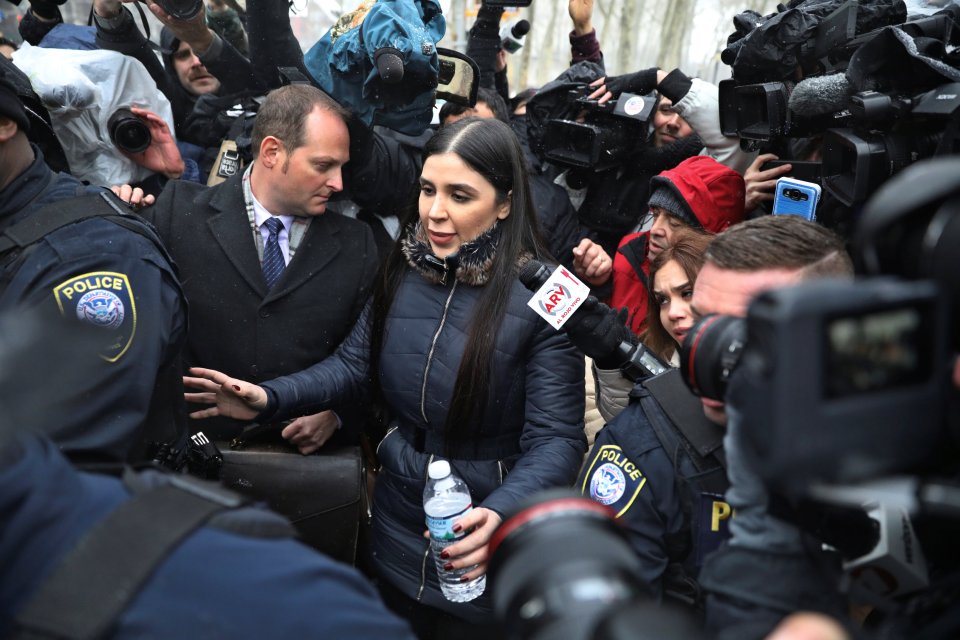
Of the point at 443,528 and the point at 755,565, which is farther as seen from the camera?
the point at 443,528

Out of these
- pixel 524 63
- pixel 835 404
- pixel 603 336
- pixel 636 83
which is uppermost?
pixel 835 404

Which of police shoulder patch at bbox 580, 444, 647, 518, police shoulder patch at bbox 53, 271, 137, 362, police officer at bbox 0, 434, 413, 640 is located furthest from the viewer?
police shoulder patch at bbox 53, 271, 137, 362

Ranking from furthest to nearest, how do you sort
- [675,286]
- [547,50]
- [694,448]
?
[547,50], [675,286], [694,448]

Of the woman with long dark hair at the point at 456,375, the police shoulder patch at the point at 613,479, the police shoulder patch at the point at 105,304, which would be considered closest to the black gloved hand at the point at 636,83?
the woman with long dark hair at the point at 456,375

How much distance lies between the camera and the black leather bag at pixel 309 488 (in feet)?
8.50

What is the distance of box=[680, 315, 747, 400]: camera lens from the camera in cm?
131

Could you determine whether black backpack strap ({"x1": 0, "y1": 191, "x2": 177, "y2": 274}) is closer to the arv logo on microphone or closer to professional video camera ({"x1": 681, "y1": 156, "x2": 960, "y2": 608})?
the arv logo on microphone

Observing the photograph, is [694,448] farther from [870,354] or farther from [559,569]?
[870,354]

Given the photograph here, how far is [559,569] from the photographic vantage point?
39.3 inches

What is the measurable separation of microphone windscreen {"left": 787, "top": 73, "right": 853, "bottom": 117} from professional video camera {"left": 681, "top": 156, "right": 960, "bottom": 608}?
1.66m

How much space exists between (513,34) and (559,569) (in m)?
4.35


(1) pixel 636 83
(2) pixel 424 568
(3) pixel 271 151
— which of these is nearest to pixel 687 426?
(2) pixel 424 568

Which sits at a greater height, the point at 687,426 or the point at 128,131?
the point at 687,426

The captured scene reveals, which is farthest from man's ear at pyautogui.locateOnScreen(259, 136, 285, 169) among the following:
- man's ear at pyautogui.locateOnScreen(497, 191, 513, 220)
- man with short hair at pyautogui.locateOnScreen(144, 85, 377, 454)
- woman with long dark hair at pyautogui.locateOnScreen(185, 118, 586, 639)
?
man's ear at pyautogui.locateOnScreen(497, 191, 513, 220)
